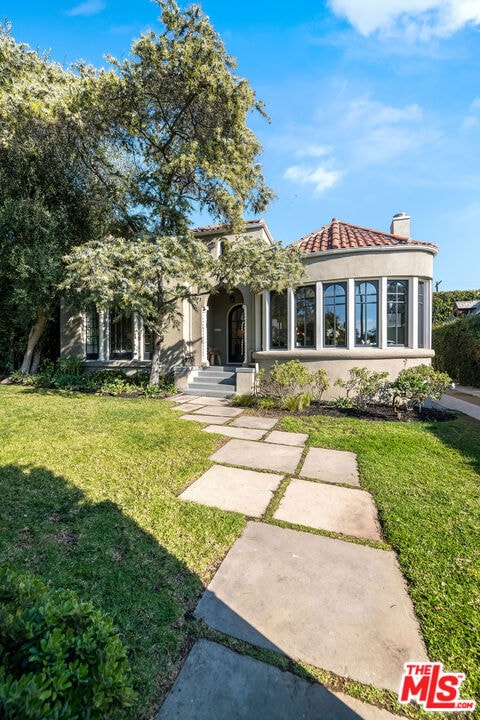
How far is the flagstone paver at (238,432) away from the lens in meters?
5.89

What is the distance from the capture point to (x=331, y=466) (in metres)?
4.55

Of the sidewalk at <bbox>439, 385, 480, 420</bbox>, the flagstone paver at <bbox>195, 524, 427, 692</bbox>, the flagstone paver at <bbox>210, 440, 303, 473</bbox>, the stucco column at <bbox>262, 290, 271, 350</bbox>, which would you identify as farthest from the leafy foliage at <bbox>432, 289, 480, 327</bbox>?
the flagstone paver at <bbox>195, 524, 427, 692</bbox>

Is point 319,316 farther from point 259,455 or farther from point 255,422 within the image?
point 259,455

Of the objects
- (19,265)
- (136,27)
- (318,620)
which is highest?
(136,27)

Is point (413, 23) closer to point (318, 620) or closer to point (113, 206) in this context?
point (113, 206)

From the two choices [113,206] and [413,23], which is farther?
[113,206]

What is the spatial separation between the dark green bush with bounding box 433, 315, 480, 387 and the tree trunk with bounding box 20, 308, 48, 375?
17521mm

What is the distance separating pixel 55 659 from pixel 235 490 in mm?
2777

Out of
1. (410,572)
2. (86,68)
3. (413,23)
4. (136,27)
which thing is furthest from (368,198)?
(410,572)

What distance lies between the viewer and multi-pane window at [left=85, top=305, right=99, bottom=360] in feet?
44.0

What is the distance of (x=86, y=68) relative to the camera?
27.7ft

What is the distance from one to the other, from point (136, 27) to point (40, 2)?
2.48 m

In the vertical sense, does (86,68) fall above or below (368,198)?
above

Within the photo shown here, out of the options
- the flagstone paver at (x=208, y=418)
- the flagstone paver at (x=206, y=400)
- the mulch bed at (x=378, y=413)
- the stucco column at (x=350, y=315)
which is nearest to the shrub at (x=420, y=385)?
the mulch bed at (x=378, y=413)
